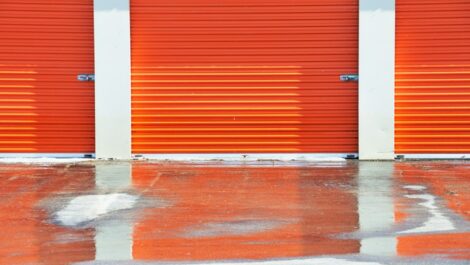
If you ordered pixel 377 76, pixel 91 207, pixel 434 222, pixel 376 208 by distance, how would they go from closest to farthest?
1. pixel 434 222
2. pixel 376 208
3. pixel 91 207
4. pixel 377 76

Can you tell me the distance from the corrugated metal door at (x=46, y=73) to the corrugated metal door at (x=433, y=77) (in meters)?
4.91

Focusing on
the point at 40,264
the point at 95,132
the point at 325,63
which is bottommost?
the point at 40,264

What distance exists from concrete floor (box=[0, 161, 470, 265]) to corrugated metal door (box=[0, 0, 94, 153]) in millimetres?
742

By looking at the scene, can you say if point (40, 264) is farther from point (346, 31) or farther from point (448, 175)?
point (346, 31)

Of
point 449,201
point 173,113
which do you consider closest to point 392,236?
point 449,201

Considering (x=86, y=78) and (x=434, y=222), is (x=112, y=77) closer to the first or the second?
(x=86, y=78)

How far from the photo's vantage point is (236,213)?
33.3 ft


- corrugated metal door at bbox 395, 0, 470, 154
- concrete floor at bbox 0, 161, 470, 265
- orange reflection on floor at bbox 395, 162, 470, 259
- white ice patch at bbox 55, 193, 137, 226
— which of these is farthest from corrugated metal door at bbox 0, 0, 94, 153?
orange reflection on floor at bbox 395, 162, 470, 259

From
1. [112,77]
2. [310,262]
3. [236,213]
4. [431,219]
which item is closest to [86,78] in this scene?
[112,77]

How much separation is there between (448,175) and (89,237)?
598cm

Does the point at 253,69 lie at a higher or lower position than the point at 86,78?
higher

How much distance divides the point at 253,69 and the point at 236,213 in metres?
4.89

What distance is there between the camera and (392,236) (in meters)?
8.93

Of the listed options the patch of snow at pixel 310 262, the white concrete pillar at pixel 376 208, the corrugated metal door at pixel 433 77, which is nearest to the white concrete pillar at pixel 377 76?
the corrugated metal door at pixel 433 77
